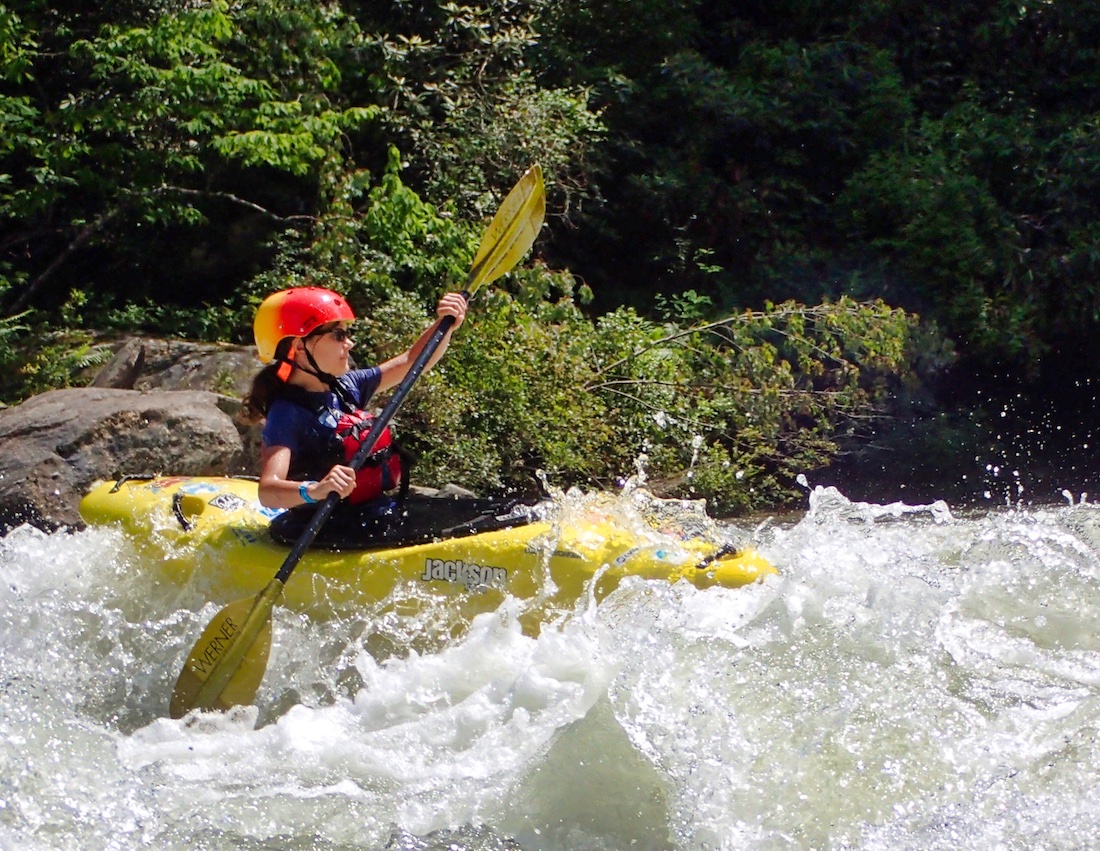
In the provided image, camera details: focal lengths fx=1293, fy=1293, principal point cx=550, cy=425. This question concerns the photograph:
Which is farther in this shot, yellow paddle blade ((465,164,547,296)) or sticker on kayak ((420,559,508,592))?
yellow paddle blade ((465,164,547,296))

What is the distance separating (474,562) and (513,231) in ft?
5.10

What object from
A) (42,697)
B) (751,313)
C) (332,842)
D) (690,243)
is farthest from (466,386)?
(332,842)

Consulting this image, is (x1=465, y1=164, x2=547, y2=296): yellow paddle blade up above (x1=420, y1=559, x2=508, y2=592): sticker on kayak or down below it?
above

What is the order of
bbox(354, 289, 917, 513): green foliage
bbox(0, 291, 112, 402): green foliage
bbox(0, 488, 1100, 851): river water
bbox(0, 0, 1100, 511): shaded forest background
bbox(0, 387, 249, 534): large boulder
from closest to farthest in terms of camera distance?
bbox(0, 488, 1100, 851): river water, bbox(0, 387, 249, 534): large boulder, bbox(354, 289, 917, 513): green foliage, bbox(0, 0, 1100, 511): shaded forest background, bbox(0, 291, 112, 402): green foliage

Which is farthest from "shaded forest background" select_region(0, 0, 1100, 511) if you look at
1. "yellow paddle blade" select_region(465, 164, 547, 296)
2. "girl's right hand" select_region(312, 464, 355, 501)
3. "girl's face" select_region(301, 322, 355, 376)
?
"girl's right hand" select_region(312, 464, 355, 501)

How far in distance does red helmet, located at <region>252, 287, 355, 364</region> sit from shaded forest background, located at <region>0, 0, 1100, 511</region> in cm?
214

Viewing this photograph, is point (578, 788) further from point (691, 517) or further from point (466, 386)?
point (466, 386)

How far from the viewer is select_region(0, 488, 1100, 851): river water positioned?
296 cm

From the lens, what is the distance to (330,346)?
388 centimetres

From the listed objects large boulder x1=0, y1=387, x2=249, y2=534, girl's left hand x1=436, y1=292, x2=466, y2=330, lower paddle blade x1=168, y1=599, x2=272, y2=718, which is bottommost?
large boulder x1=0, y1=387, x2=249, y2=534

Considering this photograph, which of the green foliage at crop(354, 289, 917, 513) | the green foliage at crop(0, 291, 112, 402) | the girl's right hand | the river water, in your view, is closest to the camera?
the river water

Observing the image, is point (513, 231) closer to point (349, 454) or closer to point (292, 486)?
Answer: point (349, 454)

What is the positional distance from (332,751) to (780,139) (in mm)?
5941

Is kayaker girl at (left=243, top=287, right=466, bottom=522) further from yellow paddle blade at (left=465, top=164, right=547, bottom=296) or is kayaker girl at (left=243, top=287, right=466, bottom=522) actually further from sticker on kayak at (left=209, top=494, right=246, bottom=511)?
yellow paddle blade at (left=465, top=164, right=547, bottom=296)
